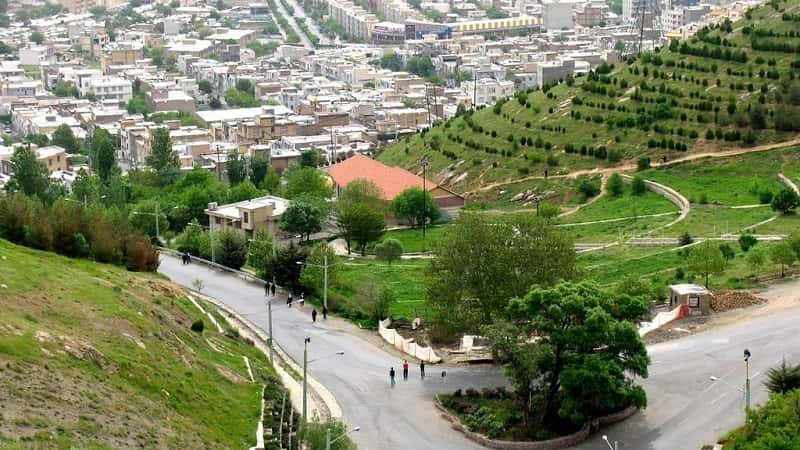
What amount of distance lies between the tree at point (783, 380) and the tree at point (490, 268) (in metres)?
6.21

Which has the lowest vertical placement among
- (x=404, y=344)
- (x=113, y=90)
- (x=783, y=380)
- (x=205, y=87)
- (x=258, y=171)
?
(x=205, y=87)

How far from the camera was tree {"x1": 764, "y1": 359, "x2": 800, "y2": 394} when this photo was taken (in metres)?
28.1

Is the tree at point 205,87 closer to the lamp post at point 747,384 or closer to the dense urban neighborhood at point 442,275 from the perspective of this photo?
the dense urban neighborhood at point 442,275

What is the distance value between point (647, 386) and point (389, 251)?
17.3m

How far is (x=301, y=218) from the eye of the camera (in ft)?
168

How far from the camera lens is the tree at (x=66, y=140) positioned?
296 feet

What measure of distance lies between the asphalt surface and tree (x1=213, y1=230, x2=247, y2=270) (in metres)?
10.0

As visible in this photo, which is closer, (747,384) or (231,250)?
(747,384)

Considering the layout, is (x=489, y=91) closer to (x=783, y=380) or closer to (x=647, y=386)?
(x=647, y=386)

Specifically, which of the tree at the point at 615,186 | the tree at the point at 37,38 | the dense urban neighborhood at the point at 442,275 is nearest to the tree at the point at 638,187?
the dense urban neighborhood at the point at 442,275

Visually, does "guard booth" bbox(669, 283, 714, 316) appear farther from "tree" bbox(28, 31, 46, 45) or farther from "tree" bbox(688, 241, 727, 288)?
"tree" bbox(28, 31, 46, 45)

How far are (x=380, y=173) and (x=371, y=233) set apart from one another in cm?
893

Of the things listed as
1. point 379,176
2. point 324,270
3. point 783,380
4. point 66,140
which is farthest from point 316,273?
point 66,140

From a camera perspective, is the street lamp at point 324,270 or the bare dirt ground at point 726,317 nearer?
the bare dirt ground at point 726,317
